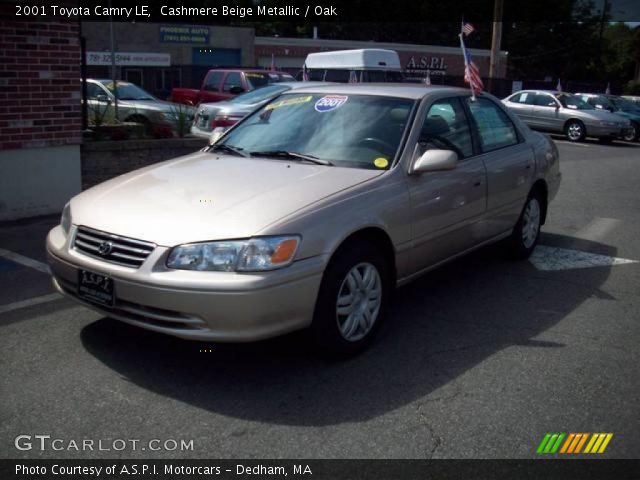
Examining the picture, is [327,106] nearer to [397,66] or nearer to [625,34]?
[397,66]

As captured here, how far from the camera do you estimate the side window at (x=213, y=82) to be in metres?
18.0

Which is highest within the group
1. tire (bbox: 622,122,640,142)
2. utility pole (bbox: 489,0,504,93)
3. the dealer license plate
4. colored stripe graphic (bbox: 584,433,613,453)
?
utility pole (bbox: 489,0,504,93)

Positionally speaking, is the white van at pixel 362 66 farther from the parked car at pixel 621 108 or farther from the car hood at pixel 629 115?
the car hood at pixel 629 115

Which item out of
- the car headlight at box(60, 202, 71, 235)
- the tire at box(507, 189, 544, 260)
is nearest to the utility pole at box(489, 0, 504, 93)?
the tire at box(507, 189, 544, 260)

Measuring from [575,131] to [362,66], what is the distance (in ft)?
24.3

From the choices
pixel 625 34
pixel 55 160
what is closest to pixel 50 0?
pixel 55 160

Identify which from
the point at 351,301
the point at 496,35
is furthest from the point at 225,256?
the point at 496,35

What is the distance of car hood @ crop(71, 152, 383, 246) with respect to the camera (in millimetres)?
3740

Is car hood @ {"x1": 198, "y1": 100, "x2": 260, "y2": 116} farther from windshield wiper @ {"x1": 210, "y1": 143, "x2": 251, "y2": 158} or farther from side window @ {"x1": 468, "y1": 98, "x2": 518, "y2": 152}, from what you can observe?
windshield wiper @ {"x1": 210, "y1": 143, "x2": 251, "y2": 158}

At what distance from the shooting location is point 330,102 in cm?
518

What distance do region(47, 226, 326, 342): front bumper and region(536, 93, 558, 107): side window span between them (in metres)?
20.1

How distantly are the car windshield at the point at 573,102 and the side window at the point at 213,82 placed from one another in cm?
1090

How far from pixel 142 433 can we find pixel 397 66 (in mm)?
17697

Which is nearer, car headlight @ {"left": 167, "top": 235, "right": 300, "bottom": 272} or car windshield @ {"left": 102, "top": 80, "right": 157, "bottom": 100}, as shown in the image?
car headlight @ {"left": 167, "top": 235, "right": 300, "bottom": 272}
